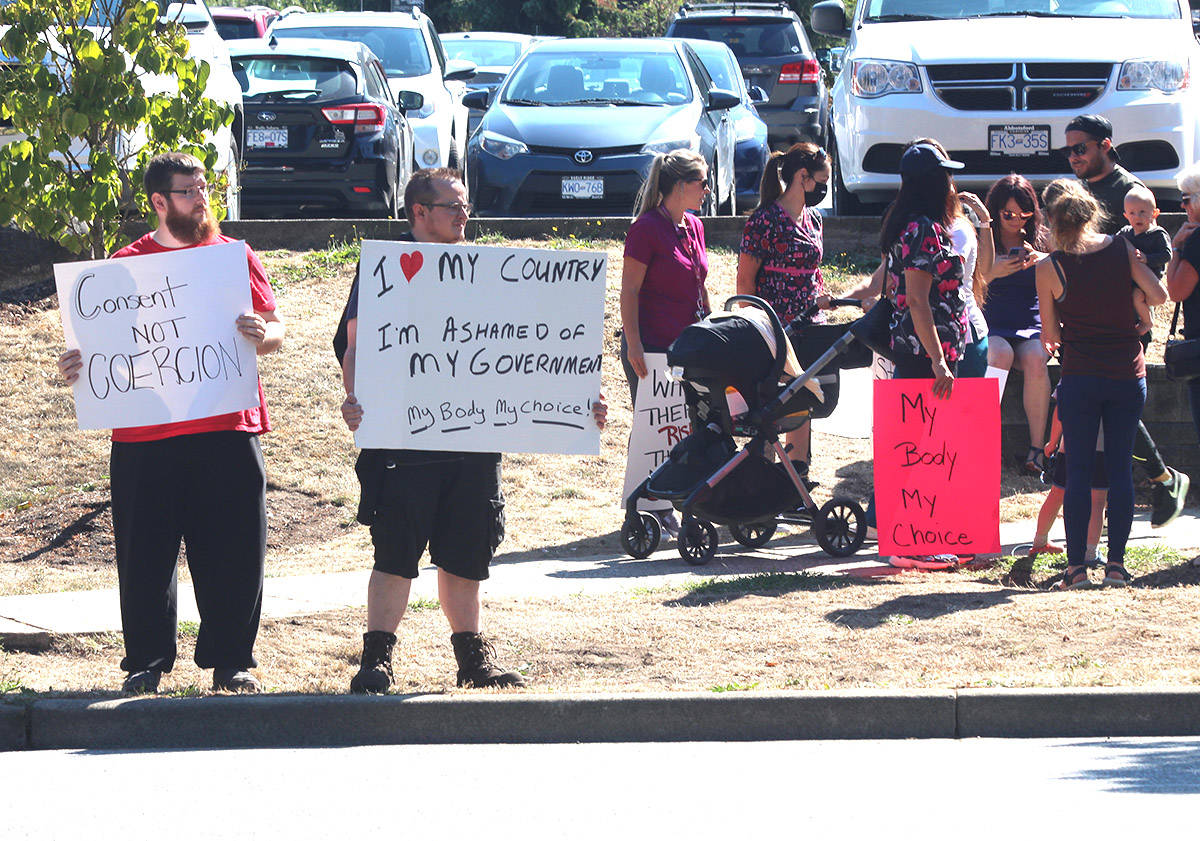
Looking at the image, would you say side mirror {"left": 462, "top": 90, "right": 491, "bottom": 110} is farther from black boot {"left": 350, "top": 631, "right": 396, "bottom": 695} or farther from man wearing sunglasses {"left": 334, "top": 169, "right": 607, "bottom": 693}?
black boot {"left": 350, "top": 631, "right": 396, "bottom": 695}

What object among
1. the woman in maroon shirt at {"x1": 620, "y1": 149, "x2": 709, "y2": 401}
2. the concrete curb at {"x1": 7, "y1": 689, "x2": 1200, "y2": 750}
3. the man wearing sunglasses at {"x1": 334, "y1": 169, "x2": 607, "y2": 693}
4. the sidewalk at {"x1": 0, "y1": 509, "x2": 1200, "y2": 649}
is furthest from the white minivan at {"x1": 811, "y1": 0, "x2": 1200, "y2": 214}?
the concrete curb at {"x1": 7, "y1": 689, "x2": 1200, "y2": 750}

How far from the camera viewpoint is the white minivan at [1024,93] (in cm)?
1285

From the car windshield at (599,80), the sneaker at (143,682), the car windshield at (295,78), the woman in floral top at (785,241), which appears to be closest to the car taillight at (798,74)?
the car windshield at (599,80)

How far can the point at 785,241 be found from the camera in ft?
31.6

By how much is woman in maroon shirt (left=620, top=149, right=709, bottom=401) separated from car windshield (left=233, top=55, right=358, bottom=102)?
7320 mm

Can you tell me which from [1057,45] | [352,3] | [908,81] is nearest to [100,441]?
[908,81]

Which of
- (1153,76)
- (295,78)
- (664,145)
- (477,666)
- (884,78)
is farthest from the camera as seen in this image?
(295,78)

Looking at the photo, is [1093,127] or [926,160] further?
[1093,127]

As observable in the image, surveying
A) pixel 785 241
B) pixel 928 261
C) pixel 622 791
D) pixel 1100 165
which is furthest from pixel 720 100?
pixel 622 791

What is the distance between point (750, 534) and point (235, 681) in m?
3.62

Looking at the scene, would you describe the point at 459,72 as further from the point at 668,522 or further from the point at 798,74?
the point at 668,522

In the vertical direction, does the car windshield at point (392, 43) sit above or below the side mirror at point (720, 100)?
above

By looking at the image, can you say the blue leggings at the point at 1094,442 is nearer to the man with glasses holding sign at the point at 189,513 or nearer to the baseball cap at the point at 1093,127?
the baseball cap at the point at 1093,127

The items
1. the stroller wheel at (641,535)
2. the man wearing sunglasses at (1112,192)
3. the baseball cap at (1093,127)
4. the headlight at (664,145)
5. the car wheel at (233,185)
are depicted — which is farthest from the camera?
the headlight at (664,145)
